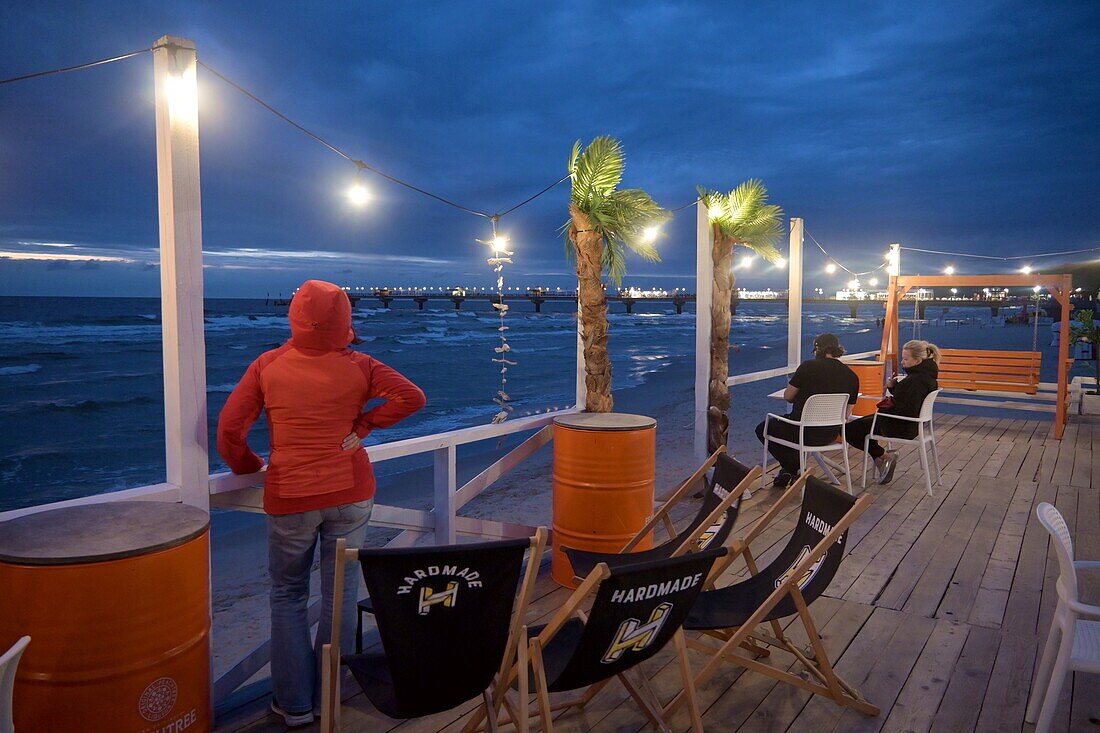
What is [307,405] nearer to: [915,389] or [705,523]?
[705,523]

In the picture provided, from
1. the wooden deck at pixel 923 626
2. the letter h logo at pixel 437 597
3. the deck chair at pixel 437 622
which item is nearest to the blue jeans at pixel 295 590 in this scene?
the wooden deck at pixel 923 626

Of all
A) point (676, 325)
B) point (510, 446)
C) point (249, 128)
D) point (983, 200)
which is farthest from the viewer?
point (676, 325)

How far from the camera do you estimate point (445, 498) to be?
3639mm

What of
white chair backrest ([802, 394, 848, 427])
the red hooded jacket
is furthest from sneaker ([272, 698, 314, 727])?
white chair backrest ([802, 394, 848, 427])

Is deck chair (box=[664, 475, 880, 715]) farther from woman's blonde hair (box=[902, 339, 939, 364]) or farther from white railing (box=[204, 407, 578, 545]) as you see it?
woman's blonde hair (box=[902, 339, 939, 364])

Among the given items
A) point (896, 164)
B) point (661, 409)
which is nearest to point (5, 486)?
point (661, 409)

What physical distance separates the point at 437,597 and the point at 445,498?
6.14ft

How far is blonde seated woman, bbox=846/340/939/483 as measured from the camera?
5.91 m

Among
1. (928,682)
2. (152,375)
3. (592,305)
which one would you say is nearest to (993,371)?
(592,305)

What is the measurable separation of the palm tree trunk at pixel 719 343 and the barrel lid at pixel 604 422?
229 cm

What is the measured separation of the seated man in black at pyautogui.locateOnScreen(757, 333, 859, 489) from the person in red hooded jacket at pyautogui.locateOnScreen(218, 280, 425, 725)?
13.3 ft

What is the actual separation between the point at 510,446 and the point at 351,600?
37.3 ft

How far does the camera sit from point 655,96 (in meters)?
23.5

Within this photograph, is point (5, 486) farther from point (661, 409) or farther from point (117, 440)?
point (661, 409)
